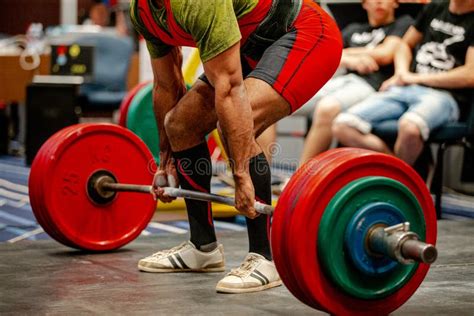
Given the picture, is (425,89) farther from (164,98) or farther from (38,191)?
(38,191)

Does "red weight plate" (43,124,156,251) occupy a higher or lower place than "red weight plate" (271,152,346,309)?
lower

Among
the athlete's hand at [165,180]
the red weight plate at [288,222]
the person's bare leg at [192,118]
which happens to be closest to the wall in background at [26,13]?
the athlete's hand at [165,180]

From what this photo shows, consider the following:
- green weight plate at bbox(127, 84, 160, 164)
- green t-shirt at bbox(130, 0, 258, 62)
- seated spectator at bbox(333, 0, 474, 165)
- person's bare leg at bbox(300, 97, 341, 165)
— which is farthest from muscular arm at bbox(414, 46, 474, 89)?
green t-shirt at bbox(130, 0, 258, 62)

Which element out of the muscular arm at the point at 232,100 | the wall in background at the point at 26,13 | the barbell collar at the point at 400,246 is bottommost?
the wall in background at the point at 26,13

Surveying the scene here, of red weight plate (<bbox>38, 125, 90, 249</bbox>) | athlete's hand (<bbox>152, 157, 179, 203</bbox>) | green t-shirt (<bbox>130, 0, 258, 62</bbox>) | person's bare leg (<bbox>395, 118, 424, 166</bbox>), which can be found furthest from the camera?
person's bare leg (<bbox>395, 118, 424, 166</bbox>)

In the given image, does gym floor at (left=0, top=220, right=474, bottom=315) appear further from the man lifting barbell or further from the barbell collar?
the barbell collar

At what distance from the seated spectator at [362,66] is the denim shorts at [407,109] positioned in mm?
153

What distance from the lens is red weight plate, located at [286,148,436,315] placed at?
1935mm

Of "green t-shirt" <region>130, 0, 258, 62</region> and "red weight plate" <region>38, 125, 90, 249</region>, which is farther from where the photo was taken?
"red weight plate" <region>38, 125, 90, 249</region>

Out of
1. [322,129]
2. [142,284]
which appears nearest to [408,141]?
[322,129]

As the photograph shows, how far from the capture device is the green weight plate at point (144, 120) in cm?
423

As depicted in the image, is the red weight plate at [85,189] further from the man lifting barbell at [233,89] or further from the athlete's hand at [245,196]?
the athlete's hand at [245,196]

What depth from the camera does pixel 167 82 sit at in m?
2.62

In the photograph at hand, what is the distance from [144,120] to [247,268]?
6.22 feet
